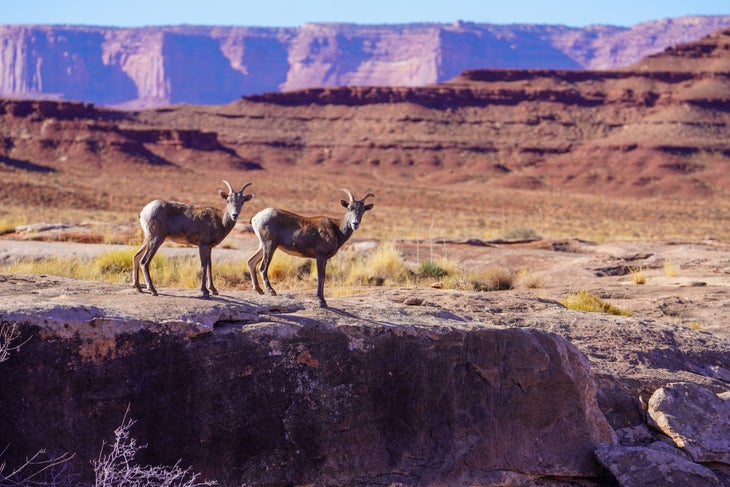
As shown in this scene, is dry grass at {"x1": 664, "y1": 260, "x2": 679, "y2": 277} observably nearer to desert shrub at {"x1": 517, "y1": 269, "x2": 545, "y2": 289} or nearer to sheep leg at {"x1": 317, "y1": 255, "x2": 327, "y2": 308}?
desert shrub at {"x1": 517, "y1": 269, "x2": 545, "y2": 289}

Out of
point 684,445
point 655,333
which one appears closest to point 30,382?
point 684,445

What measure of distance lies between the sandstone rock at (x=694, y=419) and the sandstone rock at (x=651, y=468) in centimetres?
23

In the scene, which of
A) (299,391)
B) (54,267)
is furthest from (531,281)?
(299,391)

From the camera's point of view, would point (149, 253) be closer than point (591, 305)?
Yes

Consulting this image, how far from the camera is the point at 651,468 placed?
776 centimetres

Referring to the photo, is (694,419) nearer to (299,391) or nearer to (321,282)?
(321,282)

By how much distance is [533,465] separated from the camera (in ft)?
25.5

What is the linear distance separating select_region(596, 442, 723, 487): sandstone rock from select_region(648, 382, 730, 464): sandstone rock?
0.23 metres

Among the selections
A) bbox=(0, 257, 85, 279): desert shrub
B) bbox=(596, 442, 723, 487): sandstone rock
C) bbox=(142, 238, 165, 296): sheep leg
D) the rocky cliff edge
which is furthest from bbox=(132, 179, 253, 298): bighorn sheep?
bbox=(0, 257, 85, 279): desert shrub

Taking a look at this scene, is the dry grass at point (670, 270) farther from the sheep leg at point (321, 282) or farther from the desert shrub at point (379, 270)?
the sheep leg at point (321, 282)

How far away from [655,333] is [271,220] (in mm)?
4492

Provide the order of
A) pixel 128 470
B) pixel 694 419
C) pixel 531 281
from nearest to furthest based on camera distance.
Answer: pixel 128 470, pixel 694 419, pixel 531 281

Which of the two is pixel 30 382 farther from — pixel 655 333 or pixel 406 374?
pixel 655 333

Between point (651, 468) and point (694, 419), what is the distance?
0.98m
